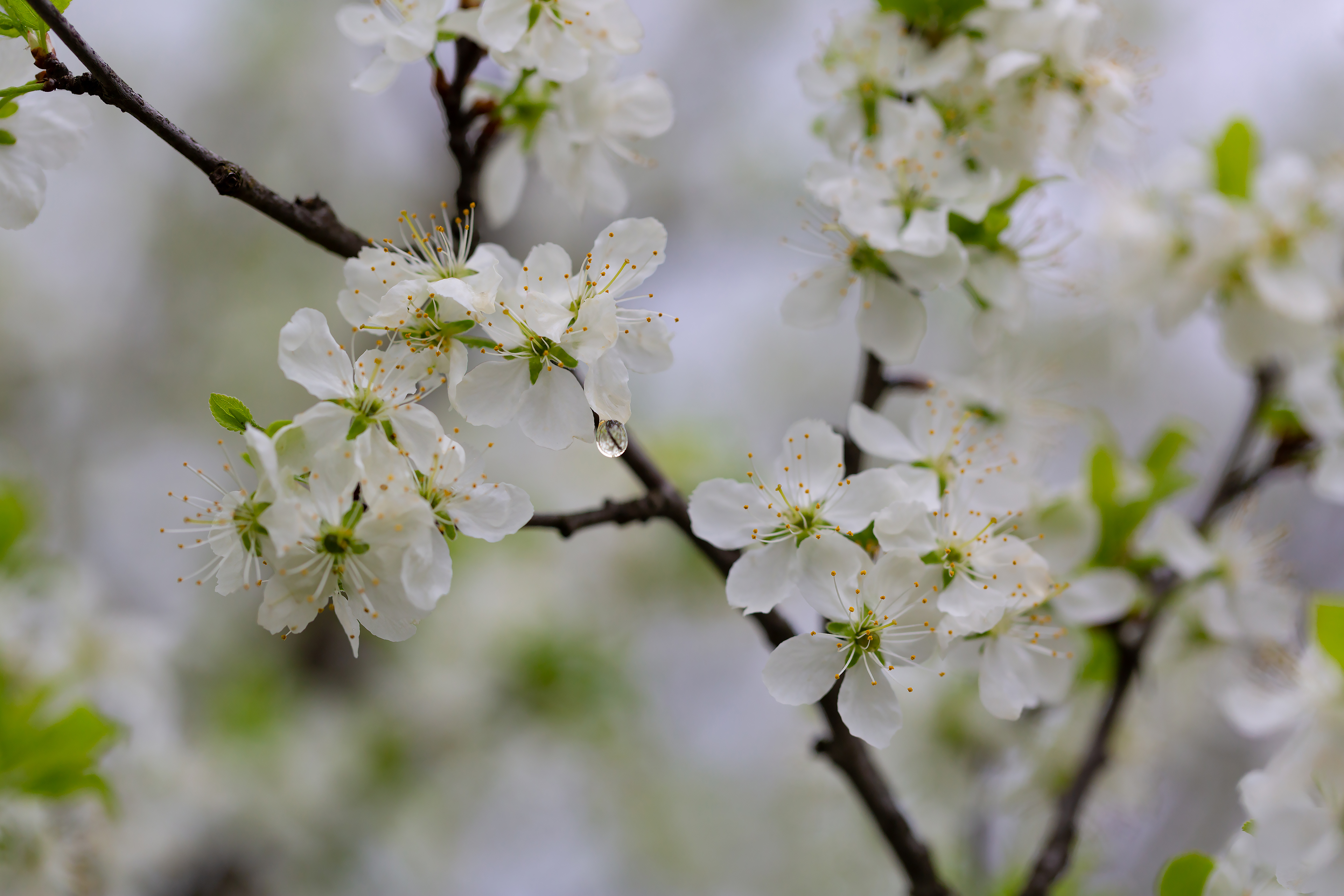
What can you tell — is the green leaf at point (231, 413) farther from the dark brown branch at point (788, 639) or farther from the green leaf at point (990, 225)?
the green leaf at point (990, 225)

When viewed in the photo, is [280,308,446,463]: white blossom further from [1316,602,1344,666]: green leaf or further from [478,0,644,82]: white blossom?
[1316,602,1344,666]: green leaf

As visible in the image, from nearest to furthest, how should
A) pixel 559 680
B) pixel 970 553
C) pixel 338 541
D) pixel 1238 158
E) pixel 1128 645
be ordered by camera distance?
pixel 338 541, pixel 970 553, pixel 1128 645, pixel 1238 158, pixel 559 680

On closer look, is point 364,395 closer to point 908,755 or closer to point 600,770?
point 908,755

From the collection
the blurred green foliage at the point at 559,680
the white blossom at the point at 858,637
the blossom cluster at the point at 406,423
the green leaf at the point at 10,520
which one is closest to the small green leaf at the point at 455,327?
the blossom cluster at the point at 406,423

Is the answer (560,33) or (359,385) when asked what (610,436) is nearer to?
(359,385)

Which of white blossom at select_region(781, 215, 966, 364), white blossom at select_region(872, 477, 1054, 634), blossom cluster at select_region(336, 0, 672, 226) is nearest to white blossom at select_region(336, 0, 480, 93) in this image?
blossom cluster at select_region(336, 0, 672, 226)

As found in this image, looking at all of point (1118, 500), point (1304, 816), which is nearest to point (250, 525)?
point (1304, 816)

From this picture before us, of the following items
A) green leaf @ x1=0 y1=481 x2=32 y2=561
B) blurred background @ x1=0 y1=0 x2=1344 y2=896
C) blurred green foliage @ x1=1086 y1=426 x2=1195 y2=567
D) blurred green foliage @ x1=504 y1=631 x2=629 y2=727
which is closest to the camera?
blurred green foliage @ x1=1086 y1=426 x2=1195 y2=567
